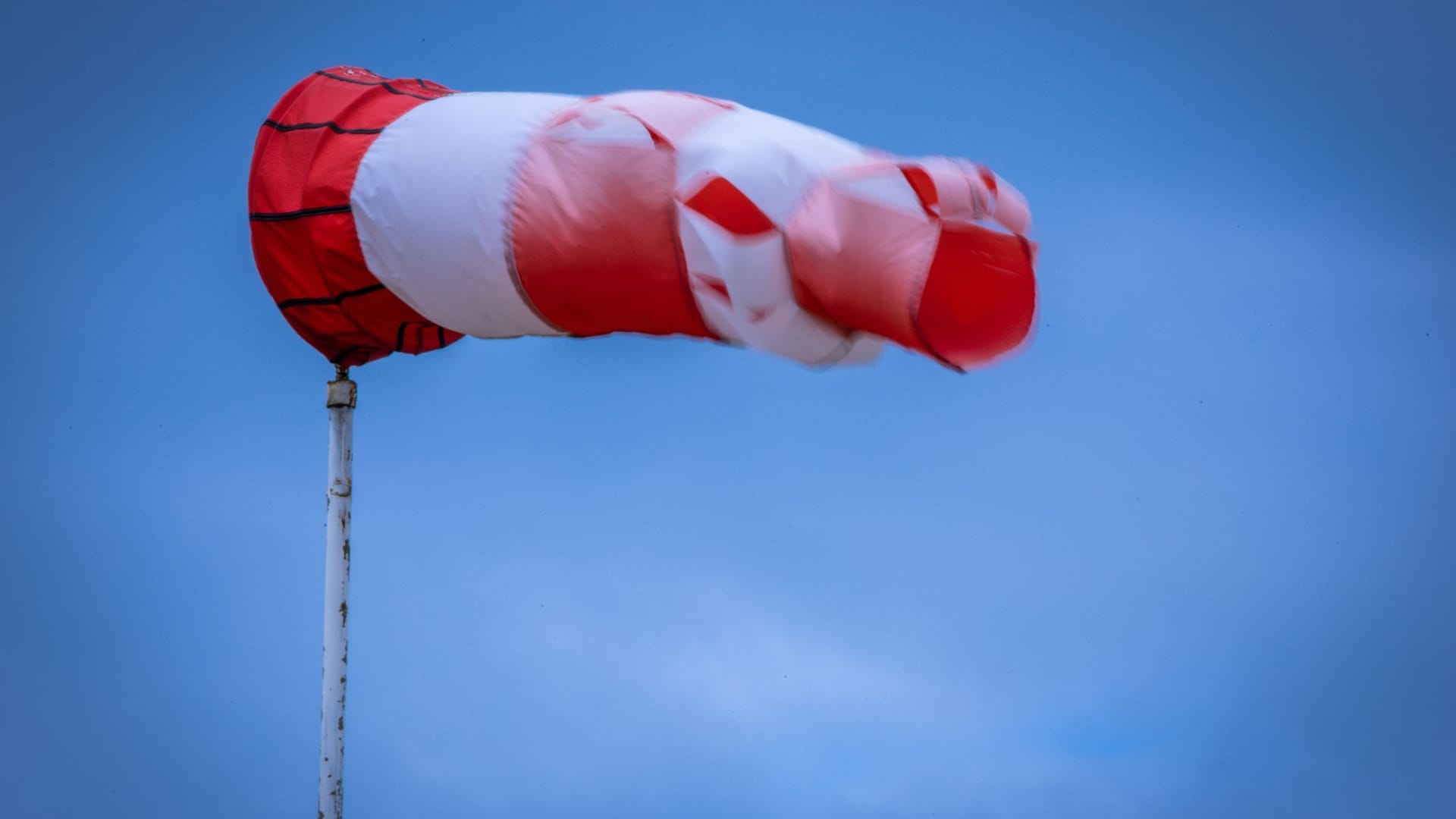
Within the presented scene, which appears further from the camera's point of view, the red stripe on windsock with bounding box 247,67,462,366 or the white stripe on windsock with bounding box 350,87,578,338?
the red stripe on windsock with bounding box 247,67,462,366

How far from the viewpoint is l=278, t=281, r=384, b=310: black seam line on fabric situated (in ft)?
9.82

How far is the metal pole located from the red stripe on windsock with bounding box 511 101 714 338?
2.58 feet

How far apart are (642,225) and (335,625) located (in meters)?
1.26

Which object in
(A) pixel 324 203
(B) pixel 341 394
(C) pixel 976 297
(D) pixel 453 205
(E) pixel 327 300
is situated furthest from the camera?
(B) pixel 341 394

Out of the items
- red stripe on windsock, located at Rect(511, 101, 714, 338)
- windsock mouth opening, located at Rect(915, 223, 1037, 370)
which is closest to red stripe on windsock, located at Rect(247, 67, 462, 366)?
red stripe on windsock, located at Rect(511, 101, 714, 338)

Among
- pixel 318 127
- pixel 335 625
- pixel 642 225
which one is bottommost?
pixel 335 625

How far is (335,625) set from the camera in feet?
10.7

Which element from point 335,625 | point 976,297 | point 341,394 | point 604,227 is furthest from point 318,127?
point 976,297

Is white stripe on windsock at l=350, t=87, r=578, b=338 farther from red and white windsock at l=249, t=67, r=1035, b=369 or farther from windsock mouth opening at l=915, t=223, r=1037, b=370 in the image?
windsock mouth opening at l=915, t=223, r=1037, b=370

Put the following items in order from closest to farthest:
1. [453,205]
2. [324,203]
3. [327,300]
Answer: [453,205], [324,203], [327,300]

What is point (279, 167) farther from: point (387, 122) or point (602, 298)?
point (602, 298)

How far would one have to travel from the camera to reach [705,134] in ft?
8.64

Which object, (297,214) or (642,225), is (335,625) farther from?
(642,225)

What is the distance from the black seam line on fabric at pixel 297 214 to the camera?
9.63ft
